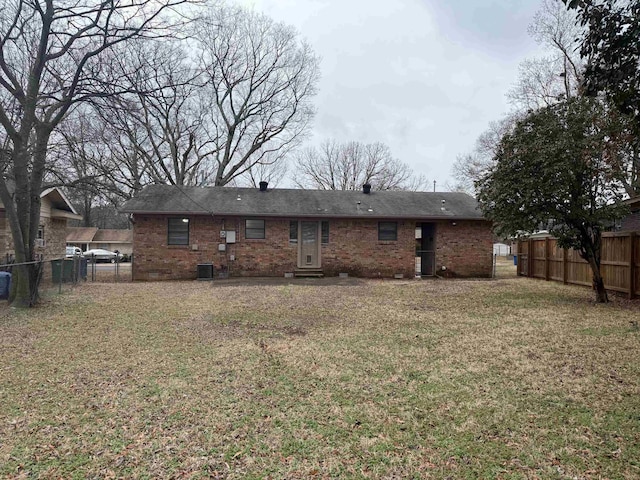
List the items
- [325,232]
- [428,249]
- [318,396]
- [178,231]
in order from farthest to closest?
[428,249] → [325,232] → [178,231] → [318,396]

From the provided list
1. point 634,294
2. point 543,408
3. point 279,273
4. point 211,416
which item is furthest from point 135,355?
point 634,294

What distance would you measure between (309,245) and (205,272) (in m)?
3.97

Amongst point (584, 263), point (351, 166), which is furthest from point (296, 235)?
point (351, 166)

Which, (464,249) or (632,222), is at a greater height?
(632,222)

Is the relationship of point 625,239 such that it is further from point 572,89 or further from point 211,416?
point 572,89

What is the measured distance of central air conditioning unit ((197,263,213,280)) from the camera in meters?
14.1

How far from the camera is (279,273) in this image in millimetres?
14703

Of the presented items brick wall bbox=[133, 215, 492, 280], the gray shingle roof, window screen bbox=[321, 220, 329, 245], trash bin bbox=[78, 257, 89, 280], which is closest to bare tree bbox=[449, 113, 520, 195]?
the gray shingle roof

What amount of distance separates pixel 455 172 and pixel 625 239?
79.7 ft

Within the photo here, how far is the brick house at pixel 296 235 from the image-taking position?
1423cm

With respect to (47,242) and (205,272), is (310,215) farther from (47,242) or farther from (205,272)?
(47,242)

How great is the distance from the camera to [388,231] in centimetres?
1533

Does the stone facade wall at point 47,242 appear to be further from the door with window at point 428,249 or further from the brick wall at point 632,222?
the brick wall at point 632,222

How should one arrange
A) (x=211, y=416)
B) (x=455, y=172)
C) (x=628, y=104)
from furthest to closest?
1. (x=455, y=172)
2. (x=628, y=104)
3. (x=211, y=416)
